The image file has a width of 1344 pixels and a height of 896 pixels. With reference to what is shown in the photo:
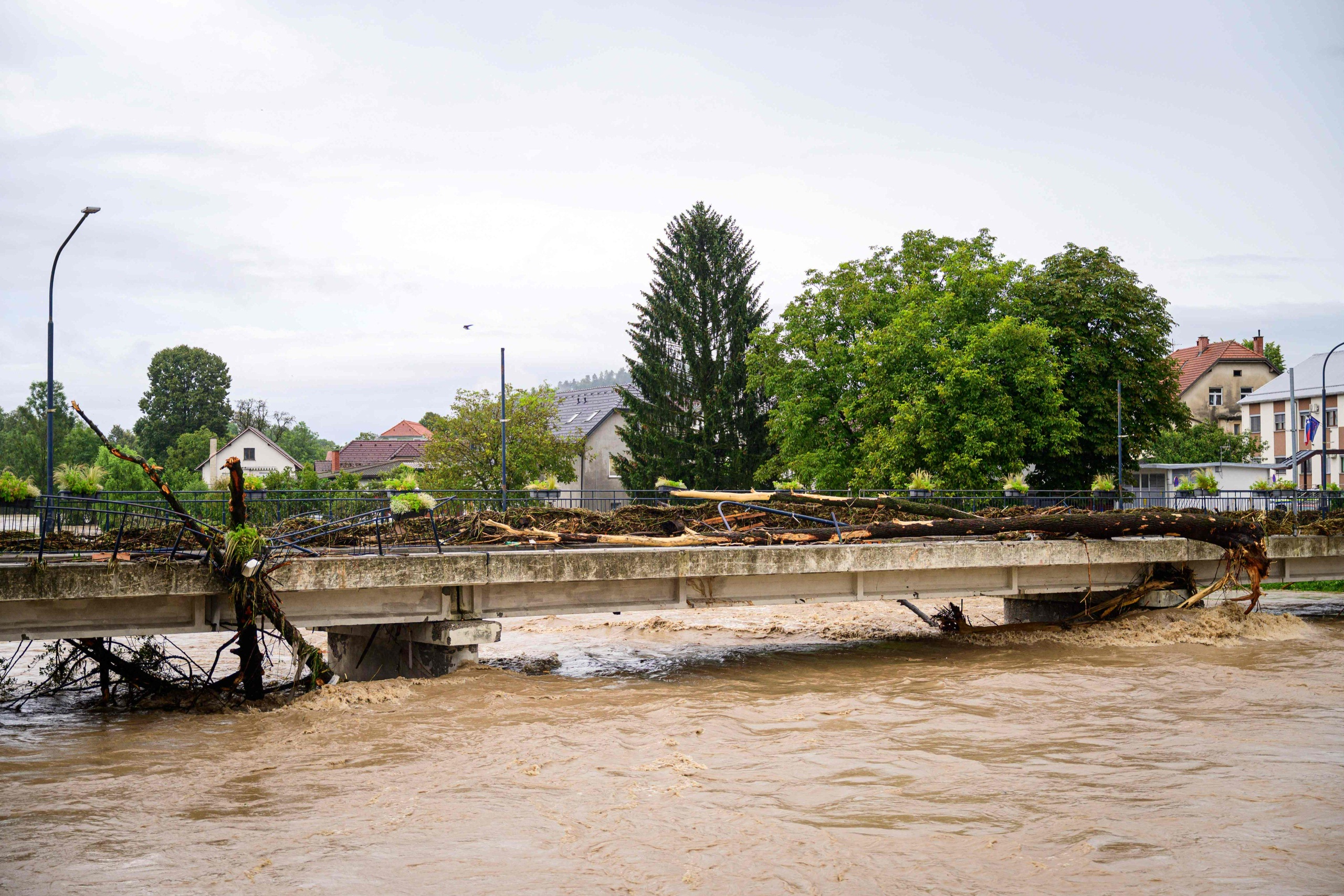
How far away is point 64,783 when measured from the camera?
1012 centimetres

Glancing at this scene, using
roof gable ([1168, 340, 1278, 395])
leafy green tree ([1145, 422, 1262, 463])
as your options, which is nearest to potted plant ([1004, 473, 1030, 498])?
leafy green tree ([1145, 422, 1262, 463])

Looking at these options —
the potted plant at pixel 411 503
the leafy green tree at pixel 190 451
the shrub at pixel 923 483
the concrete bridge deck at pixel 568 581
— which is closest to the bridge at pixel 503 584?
the concrete bridge deck at pixel 568 581

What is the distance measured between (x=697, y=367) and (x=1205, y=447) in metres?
32.2

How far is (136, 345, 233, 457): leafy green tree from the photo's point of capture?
86.4m

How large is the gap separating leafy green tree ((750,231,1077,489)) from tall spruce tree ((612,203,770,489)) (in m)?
5.45

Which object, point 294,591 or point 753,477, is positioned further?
point 753,477

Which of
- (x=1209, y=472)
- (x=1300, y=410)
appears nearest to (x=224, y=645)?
(x=1209, y=472)

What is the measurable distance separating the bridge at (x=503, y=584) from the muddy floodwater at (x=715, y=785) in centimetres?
112

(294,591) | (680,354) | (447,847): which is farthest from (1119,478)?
(447,847)

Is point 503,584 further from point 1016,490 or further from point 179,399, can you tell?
point 179,399

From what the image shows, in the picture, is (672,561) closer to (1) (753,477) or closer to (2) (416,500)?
(2) (416,500)

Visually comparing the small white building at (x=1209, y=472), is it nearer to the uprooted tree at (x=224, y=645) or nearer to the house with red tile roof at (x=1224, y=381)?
the house with red tile roof at (x=1224, y=381)

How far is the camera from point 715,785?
32.9 ft

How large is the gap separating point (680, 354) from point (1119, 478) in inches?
826
